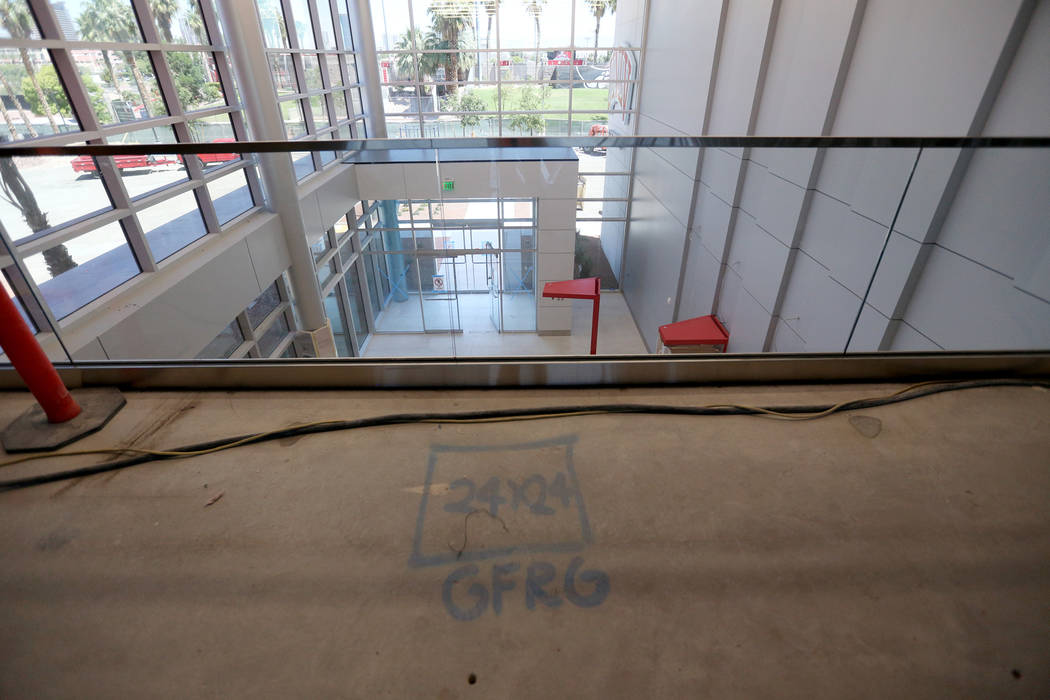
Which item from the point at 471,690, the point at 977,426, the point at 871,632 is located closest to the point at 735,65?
the point at 977,426

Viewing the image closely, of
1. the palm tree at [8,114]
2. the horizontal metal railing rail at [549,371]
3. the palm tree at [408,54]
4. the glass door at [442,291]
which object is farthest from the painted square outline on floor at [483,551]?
the palm tree at [408,54]

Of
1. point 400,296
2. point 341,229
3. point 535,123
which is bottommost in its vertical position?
point 341,229

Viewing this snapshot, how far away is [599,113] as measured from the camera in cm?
1234

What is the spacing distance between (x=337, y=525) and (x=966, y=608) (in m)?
1.97

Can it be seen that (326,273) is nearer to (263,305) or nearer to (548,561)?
(263,305)

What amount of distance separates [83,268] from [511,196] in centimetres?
457

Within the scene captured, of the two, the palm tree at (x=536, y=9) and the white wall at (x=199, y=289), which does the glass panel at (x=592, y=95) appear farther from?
the white wall at (x=199, y=289)

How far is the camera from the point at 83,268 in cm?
484

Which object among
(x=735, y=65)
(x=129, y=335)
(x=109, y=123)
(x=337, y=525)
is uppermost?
(x=735, y=65)

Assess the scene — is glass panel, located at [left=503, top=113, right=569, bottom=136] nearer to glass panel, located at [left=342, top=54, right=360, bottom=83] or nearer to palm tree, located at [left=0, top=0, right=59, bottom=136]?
glass panel, located at [left=342, top=54, right=360, bottom=83]

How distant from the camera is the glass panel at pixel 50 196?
344 centimetres

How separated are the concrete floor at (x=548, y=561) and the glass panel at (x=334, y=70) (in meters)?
9.67

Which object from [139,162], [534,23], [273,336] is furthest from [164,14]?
[534,23]

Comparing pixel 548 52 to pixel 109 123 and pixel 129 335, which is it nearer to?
pixel 109 123
